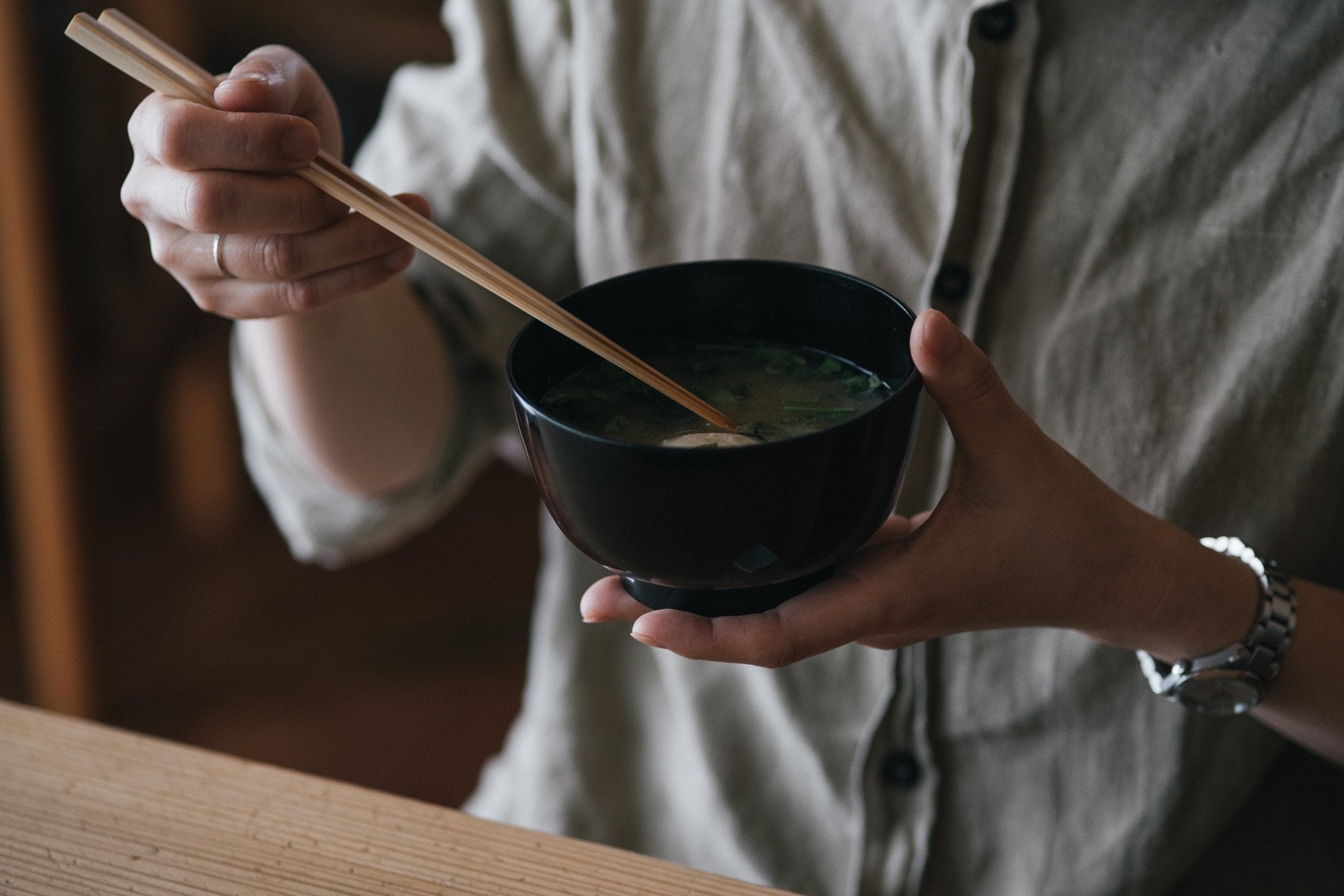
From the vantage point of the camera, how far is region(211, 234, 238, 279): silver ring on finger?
0.61m

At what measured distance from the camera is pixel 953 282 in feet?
2.56

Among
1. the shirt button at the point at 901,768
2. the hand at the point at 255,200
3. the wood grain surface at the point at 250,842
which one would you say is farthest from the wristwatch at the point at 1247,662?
the hand at the point at 255,200

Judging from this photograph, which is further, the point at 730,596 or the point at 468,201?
the point at 468,201

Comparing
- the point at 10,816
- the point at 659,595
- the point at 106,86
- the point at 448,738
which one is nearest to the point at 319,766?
the point at 448,738

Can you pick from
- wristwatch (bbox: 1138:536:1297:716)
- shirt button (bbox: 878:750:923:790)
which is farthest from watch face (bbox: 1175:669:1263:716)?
shirt button (bbox: 878:750:923:790)

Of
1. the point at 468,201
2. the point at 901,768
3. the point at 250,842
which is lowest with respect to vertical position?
the point at 901,768

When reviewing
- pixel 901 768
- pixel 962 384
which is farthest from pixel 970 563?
pixel 901 768

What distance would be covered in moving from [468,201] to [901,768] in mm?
583

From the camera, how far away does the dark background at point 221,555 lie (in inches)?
79.3

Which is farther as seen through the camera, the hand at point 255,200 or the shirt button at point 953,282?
the shirt button at point 953,282

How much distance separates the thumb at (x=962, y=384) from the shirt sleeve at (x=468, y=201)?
1.63 ft

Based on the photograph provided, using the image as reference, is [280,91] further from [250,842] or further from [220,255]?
[250,842]

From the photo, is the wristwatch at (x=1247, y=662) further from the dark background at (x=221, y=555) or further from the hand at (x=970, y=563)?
the dark background at (x=221, y=555)

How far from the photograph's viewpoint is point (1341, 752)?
72cm
